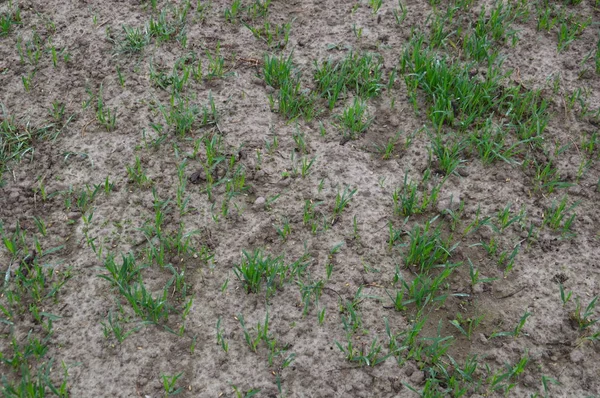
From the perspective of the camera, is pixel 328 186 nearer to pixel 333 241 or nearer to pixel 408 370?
pixel 333 241

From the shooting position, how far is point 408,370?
2312mm

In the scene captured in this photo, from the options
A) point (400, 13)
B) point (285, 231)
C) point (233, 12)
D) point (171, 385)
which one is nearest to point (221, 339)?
point (171, 385)

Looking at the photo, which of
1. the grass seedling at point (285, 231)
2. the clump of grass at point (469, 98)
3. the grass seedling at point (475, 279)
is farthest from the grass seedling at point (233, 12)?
the grass seedling at point (475, 279)

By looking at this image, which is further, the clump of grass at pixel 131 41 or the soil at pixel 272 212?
the clump of grass at pixel 131 41

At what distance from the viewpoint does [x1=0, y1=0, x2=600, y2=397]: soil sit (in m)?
2.33

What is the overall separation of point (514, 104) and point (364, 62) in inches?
31.1

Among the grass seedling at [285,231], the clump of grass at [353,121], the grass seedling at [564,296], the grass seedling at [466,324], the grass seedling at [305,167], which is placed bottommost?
the grass seedling at [466,324]

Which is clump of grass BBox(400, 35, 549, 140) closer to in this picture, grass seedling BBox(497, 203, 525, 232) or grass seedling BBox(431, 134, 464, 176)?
grass seedling BBox(431, 134, 464, 176)

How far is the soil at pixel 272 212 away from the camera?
7.66 feet

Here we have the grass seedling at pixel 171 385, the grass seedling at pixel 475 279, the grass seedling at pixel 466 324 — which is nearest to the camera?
the grass seedling at pixel 171 385

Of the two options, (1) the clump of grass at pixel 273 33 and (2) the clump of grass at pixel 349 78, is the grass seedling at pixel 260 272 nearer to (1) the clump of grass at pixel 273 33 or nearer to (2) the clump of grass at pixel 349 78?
(2) the clump of grass at pixel 349 78

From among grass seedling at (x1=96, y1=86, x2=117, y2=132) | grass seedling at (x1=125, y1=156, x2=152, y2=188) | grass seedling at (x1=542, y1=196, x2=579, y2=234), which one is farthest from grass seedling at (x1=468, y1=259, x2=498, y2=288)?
grass seedling at (x1=96, y1=86, x2=117, y2=132)

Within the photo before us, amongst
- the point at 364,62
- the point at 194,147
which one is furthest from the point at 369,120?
the point at 194,147

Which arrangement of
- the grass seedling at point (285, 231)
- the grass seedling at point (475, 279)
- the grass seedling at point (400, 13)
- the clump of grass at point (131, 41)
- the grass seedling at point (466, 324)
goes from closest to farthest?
the grass seedling at point (466, 324), the grass seedling at point (475, 279), the grass seedling at point (285, 231), the clump of grass at point (131, 41), the grass seedling at point (400, 13)
